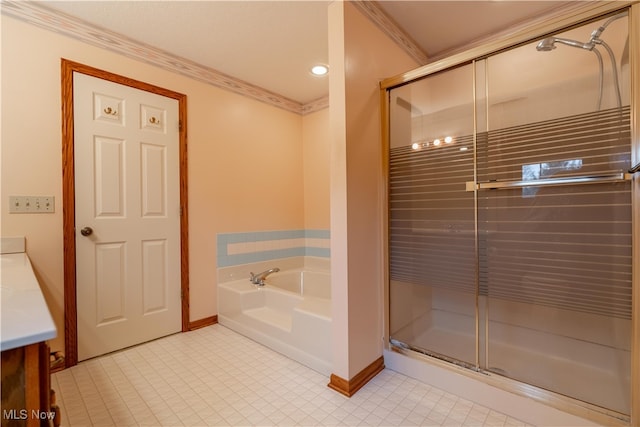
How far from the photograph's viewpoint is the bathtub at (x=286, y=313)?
69.0 inches

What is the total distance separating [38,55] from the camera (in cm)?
169

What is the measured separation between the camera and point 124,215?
2027mm

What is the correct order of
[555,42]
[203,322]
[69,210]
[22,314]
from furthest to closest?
[203,322]
[69,210]
[555,42]
[22,314]

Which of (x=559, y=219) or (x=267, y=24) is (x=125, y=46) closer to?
(x=267, y=24)

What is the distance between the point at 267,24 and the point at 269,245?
1.92 meters

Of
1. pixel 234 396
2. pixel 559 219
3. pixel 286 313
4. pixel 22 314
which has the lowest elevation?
pixel 234 396

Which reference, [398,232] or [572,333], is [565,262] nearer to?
[572,333]

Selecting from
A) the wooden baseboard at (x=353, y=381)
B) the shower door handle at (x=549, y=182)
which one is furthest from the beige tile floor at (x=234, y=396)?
the shower door handle at (x=549, y=182)

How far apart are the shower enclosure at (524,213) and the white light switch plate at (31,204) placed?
211 cm

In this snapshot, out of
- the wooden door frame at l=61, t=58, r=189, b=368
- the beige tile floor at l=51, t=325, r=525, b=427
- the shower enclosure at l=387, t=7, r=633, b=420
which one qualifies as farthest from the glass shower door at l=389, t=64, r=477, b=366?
the wooden door frame at l=61, t=58, r=189, b=368

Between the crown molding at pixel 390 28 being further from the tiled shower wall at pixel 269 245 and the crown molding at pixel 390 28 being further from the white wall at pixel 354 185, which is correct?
the tiled shower wall at pixel 269 245

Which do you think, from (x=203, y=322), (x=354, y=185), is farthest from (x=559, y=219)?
(x=203, y=322)

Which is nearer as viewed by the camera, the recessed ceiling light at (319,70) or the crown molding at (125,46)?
the crown molding at (125,46)

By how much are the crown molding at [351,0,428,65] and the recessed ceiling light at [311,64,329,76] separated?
0.66m
